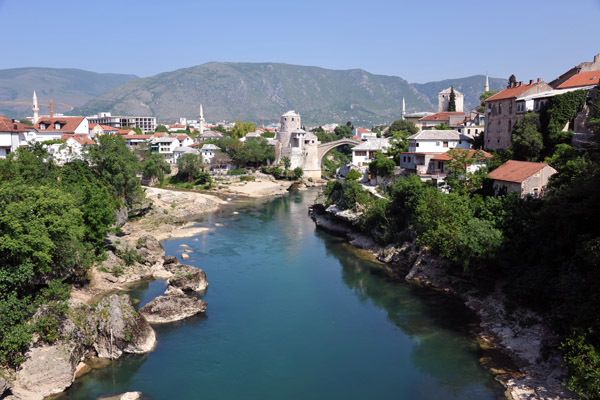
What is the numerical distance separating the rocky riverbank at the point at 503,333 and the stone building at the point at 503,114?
43.1ft

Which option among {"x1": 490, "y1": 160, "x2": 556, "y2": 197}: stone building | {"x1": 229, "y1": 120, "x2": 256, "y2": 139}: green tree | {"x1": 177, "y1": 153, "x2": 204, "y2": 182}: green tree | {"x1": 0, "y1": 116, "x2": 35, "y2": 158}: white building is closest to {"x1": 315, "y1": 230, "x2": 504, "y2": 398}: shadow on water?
{"x1": 490, "y1": 160, "x2": 556, "y2": 197}: stone building

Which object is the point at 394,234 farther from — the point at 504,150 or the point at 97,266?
the point at 97,266

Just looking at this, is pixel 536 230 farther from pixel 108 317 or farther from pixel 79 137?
pixel 79 137

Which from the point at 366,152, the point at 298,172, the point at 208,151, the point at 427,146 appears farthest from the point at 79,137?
the point at 427,146

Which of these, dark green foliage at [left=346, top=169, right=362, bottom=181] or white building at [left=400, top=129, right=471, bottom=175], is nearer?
white building at [left=400, top=129, right=471, bottom=175]

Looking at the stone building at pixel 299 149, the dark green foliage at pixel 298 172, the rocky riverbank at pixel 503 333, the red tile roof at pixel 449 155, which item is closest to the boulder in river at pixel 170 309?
the rocky riverbank at pixel 503 333

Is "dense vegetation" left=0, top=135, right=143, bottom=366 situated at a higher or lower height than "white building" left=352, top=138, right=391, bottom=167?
lower

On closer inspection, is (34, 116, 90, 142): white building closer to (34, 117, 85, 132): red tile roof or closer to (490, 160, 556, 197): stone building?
(34, 117, 85, 132): red tile roof

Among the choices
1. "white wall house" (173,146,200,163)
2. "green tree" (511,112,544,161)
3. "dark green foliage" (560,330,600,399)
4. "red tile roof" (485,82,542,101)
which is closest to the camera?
"dark green foliage" (560,330,600,399)

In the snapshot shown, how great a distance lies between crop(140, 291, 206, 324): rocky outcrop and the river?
21.1 inches

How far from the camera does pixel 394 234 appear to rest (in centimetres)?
3319

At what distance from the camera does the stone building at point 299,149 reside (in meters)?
75.6

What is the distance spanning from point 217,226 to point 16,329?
27373mm

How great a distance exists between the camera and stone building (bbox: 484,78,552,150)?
35656 mm
